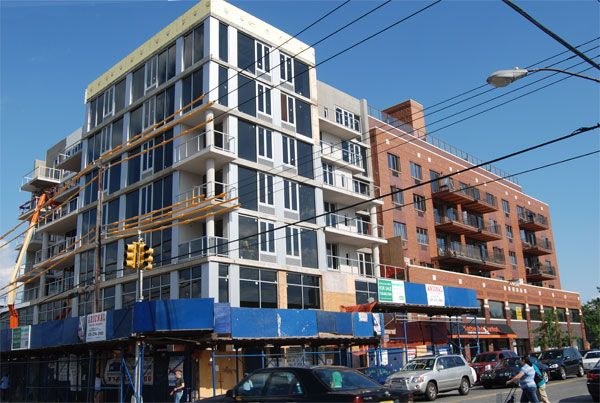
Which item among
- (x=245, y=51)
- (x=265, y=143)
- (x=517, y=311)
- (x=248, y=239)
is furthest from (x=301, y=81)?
(x=517, y=311)

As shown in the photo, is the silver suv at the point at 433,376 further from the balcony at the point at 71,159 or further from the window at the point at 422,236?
the balcony at the point at 71,159

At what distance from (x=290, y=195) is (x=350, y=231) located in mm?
7117

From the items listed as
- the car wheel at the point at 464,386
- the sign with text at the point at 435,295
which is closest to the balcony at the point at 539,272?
the sign with text at the point at 435,295

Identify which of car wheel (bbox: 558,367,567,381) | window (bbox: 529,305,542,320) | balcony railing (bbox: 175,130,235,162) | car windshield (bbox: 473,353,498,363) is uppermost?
balcony railing (bbox: 175,130,235,162)

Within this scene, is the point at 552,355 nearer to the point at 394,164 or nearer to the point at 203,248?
the point at 203,248

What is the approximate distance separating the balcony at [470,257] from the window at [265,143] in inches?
880

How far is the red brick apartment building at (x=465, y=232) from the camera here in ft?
157

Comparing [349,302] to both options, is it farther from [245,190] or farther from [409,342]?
[245,190]

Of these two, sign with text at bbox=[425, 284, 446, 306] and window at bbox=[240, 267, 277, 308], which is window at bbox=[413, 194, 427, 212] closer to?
A: sign with text at bbox=[425, 284, 446, 306]

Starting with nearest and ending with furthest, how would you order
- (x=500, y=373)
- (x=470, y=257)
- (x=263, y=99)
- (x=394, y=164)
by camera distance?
1. (x=500, y=373)
2. (x=263, y=99)
3. (x=394, y=164)
4. (x=470, y=257)

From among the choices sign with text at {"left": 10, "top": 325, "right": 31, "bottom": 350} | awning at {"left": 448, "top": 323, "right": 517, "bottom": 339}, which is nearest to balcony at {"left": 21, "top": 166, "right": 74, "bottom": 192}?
sign with text at {"left": 10, "top": 325, "right": 31, "bottom": 350}

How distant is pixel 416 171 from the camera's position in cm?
5172

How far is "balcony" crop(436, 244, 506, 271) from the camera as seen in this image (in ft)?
168

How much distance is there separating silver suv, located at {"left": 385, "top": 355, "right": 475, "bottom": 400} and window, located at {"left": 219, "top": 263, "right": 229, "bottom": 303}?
10.2 metres
